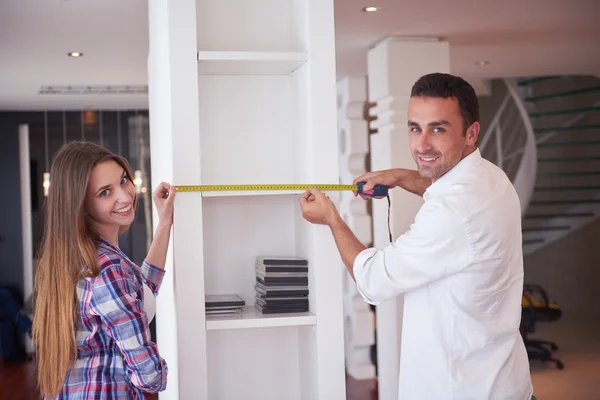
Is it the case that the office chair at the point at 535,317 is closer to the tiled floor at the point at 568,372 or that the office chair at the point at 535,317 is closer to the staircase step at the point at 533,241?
the tiled floor at the point at 568,372

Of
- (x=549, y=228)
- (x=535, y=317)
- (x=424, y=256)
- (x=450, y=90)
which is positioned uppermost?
(x=450, y=90)

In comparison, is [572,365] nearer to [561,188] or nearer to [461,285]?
[561,188]

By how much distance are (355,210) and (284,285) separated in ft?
15.4

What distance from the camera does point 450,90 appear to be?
235cm

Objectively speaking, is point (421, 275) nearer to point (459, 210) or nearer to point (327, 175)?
point (459, 210)

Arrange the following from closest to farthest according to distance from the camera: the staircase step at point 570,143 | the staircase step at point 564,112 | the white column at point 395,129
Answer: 1. the white column at point 395,129
2. the staircase step at point 564,112
3. the staircase step at point 570,143

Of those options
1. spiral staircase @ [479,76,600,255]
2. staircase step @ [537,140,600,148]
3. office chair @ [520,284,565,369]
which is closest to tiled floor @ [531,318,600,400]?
office chair @ [520,284,565,369]

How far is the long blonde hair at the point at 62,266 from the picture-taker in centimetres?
218

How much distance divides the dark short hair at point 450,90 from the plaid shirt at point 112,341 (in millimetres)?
1043

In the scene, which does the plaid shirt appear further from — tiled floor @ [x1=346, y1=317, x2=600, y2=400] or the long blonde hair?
tiled floor @ [x1=346, y1=317, x2=600, y2=400]

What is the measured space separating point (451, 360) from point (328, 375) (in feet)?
1.93

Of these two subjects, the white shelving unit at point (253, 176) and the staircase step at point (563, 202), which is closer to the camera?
the white shelving unit at point (253, 176)

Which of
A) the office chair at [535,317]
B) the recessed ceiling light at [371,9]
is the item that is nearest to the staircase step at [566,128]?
the office chair at [535,317]

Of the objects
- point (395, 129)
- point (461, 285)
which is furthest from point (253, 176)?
point (395, 129)
